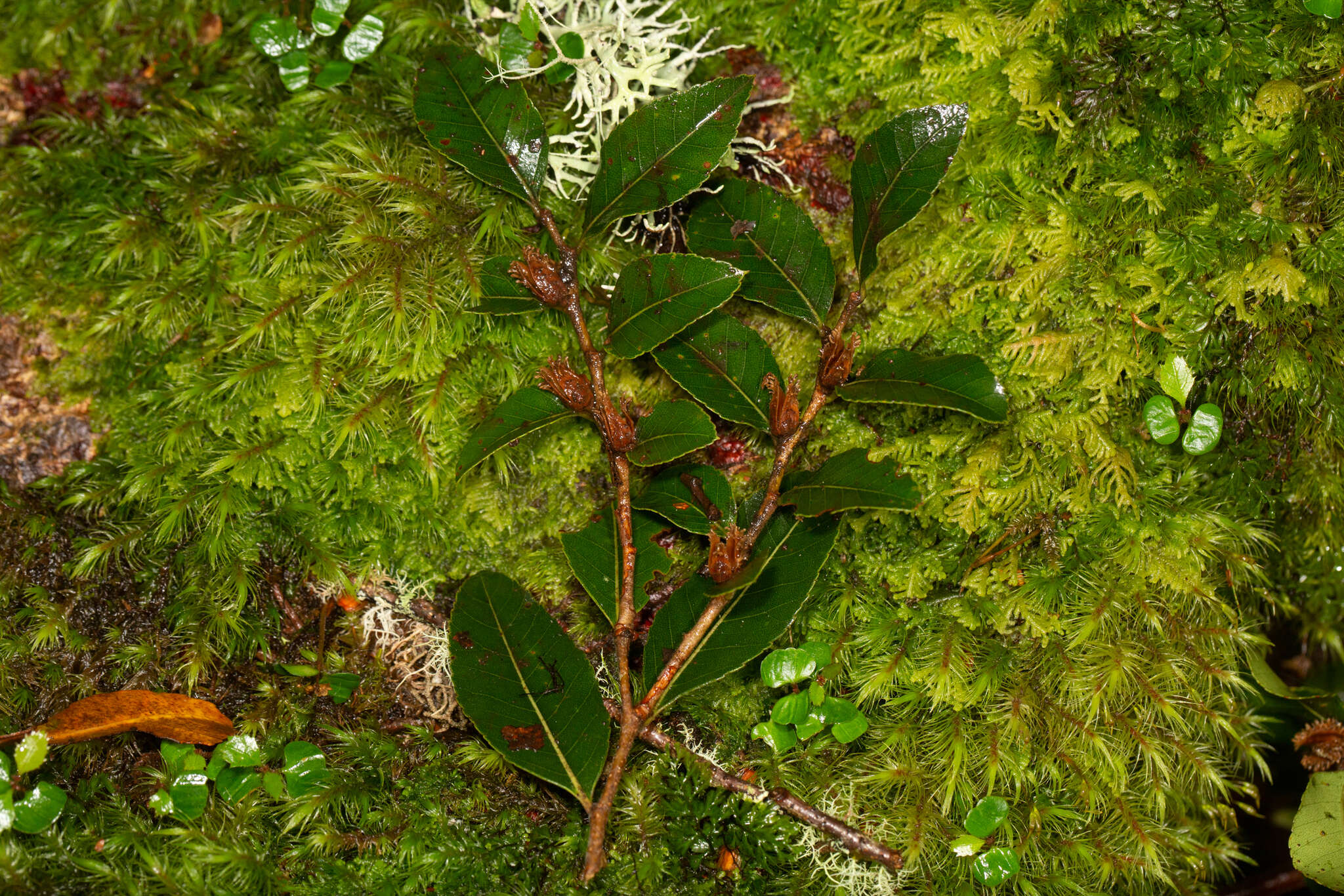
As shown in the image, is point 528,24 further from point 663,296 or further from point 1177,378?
point 1177,378

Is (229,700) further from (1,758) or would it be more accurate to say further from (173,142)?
(173,142)

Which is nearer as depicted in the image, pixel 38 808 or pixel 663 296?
pixel 38 808

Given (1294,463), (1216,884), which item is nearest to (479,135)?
(1294,463)

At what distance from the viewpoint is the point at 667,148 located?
7.04ft

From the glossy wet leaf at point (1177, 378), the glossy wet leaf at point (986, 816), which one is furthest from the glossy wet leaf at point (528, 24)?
the glossy wet leaf at point (986, 816)

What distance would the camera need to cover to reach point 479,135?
2238mm

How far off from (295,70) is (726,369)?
1.70 metres

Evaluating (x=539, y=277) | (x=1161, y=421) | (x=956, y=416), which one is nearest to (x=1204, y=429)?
(x=1161, y=421)

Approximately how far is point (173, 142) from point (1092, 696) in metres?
3.17

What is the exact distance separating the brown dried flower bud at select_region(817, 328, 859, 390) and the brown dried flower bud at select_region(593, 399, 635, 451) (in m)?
0.51

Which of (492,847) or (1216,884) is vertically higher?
(492,847)

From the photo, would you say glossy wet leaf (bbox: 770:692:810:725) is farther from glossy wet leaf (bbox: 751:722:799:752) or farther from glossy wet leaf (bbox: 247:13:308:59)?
glossy wet leaf (bbox: 247:13:308:59)

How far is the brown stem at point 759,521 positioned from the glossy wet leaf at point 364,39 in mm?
1667

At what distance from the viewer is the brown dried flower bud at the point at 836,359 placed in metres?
2.05
